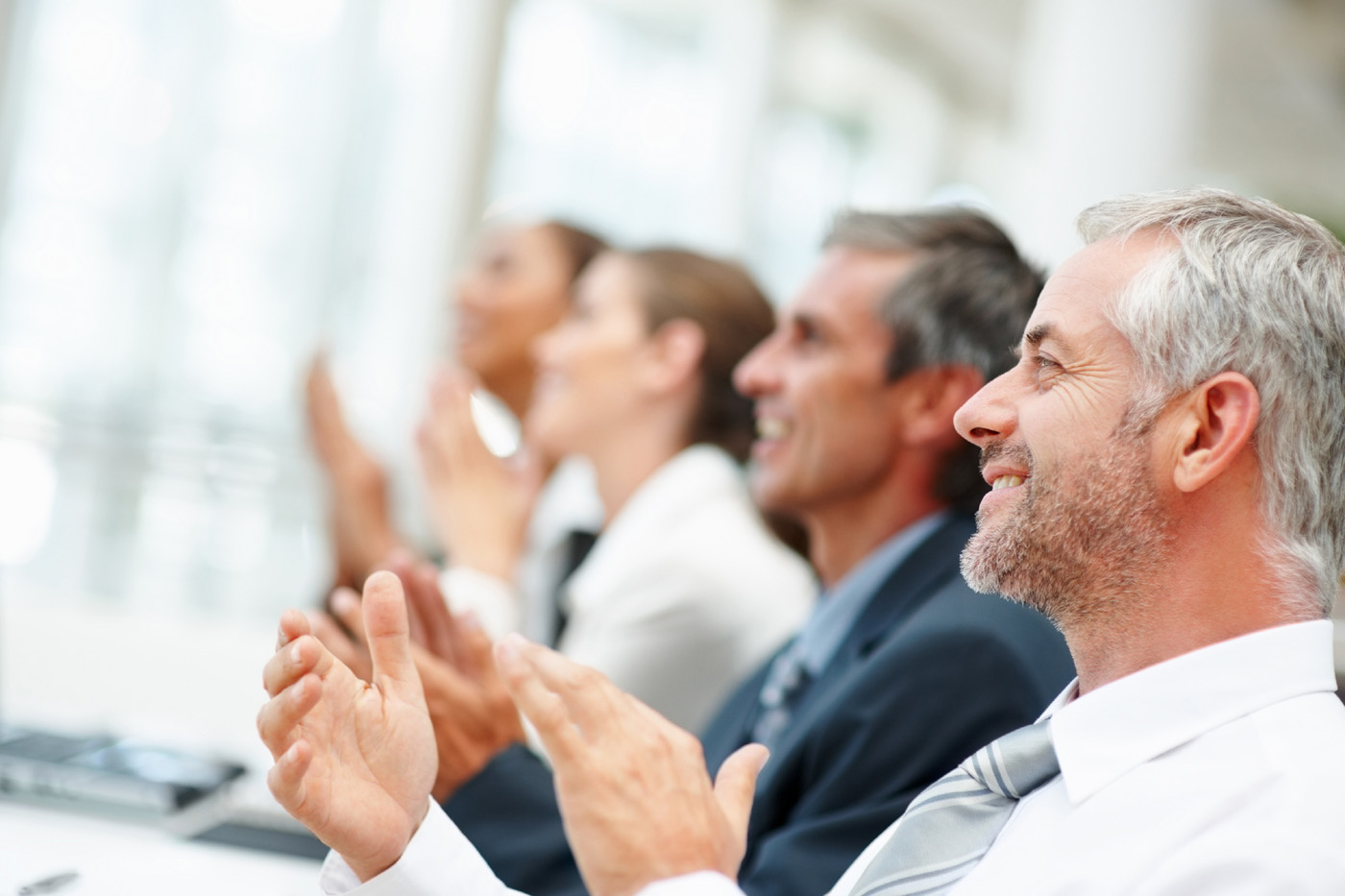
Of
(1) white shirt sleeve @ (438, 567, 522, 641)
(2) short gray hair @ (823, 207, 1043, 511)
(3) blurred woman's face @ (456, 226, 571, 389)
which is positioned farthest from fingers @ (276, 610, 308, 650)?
(3) blurred woman's face @ (456, 226, 571, 389)

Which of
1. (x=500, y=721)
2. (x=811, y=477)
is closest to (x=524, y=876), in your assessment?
(x=500, y=721)

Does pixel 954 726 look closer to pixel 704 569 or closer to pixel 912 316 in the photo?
pixel 912 316

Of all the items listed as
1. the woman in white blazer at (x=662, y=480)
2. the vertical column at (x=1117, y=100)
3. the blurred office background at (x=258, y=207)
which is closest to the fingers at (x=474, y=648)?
the woman in white blazer at (x=662, y=480)

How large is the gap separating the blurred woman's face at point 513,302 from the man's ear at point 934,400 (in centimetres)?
135

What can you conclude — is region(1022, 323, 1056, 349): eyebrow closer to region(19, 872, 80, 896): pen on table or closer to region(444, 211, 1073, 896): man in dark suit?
region(444, 211, 1073, 896): man in dark suit

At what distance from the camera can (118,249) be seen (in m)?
3.77

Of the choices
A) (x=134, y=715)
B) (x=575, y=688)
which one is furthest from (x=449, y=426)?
(x=575, y=688)

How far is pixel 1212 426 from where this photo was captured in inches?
30.3

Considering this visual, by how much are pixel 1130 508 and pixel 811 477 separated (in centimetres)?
71

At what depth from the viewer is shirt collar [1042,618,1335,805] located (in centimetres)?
74

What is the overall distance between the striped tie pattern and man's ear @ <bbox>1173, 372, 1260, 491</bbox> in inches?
7.2

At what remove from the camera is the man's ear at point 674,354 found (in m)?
2.12

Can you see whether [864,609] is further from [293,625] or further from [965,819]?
[293,625]

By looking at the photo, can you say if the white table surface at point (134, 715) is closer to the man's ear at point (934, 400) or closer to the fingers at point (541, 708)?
the fingers at point (541, 708)
